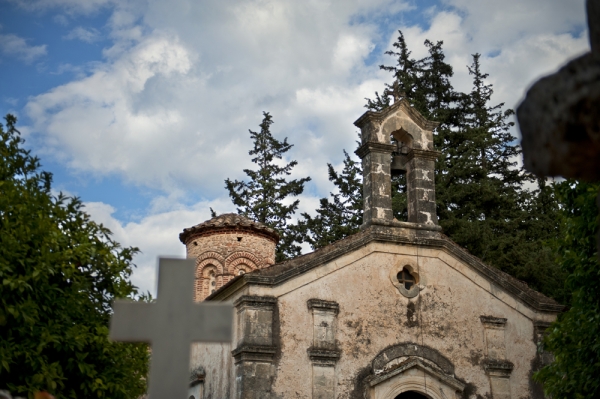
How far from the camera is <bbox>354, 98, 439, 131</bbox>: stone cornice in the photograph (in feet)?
43.3

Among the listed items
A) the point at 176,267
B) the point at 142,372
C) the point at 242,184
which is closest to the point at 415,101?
the point at 242,184

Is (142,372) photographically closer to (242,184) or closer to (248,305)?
(248,305)

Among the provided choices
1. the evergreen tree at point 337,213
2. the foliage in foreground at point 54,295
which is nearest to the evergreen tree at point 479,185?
the evergreen tree at point 337,213

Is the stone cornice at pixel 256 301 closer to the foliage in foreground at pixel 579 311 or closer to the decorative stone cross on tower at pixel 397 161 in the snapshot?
the decorative stone cross on tower at pixel 397 161

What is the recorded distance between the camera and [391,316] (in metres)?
12.5

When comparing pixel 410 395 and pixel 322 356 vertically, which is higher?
pixel 322 356

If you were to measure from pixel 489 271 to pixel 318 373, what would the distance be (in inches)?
161

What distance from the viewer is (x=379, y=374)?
38.7 ft

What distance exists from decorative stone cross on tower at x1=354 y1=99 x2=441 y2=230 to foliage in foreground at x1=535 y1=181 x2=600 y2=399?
15.3 ft

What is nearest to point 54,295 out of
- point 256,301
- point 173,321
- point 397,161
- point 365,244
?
point 173,321

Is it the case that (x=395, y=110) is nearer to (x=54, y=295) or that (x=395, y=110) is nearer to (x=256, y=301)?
(x=256, y=301)

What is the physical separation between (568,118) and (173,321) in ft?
9.16

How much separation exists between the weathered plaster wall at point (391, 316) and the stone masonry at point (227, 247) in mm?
7676

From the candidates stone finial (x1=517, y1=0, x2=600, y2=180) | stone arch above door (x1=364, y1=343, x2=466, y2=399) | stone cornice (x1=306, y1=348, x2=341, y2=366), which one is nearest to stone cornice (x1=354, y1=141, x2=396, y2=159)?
stone arch above door (x1=364, y1=343, x2=466, y2=399)
